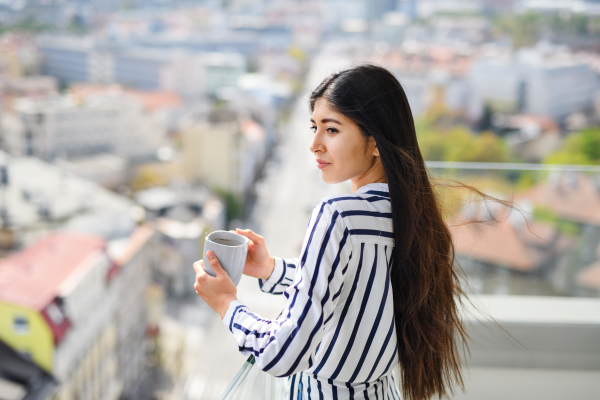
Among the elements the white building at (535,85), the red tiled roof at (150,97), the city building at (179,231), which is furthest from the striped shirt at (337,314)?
the red tiled roof at (150,97)

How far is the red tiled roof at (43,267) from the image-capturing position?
570cm

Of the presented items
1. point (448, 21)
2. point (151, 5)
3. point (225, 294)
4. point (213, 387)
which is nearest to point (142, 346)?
point (213, 387)

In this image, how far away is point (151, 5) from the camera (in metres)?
29.7

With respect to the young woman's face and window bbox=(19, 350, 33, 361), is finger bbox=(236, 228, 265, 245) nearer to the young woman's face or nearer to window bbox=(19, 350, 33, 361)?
the young woman's face

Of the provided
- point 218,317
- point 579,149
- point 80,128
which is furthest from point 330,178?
point 80,128

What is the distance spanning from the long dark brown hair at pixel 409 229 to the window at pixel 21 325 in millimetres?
5952

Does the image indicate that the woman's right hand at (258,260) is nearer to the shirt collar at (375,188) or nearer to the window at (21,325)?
the shirt collar at (375,188)

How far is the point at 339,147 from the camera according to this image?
1.43 ft

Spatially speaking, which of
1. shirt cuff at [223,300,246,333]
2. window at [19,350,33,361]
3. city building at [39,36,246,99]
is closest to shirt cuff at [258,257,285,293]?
shirt cuff at [223,300,246,333]

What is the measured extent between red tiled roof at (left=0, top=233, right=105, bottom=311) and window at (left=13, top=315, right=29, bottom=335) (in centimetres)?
15

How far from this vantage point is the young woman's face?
43 centimetres

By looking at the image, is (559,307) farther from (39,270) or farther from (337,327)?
(39,270)

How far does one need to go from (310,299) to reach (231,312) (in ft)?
0.25

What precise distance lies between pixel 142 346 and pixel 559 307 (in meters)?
7.77
